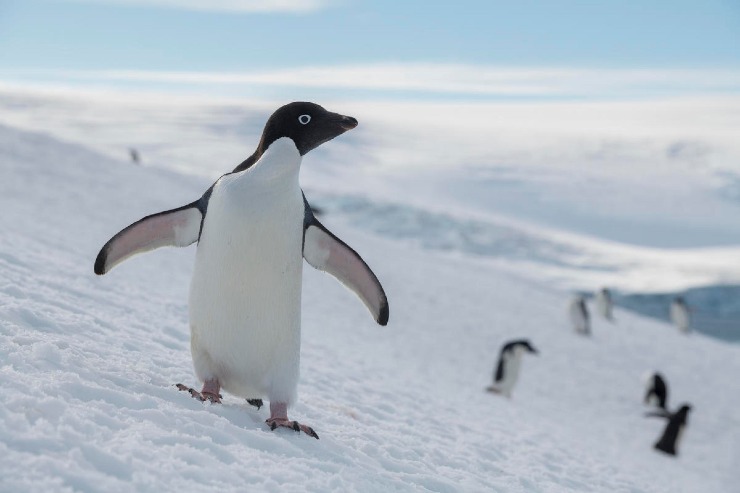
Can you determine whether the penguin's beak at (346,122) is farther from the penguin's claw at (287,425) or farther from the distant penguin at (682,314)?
the distant penguin at (682,314)

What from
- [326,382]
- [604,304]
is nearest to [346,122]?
[326,382]

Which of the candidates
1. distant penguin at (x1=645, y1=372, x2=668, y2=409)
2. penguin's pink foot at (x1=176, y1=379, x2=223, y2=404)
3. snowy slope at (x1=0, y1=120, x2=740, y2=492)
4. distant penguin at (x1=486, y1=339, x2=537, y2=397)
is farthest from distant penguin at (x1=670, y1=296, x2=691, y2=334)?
penguin's pink foot at (x1=176, y1=379, x2=223, y2=404)

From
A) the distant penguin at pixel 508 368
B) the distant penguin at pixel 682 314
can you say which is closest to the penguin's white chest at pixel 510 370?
the distant penguin at pixel 508 368

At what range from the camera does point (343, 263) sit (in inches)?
125

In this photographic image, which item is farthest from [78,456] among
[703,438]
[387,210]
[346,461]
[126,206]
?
[387,210]

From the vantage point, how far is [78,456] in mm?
2082

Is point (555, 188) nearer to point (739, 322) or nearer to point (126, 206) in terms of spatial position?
point (739, 322)

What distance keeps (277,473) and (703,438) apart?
8.77 m

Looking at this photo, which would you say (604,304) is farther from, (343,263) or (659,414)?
(343,263)

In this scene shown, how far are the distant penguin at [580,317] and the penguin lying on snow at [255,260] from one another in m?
10.6

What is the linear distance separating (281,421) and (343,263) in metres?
0.63

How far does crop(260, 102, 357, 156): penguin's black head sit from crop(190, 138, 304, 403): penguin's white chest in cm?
4

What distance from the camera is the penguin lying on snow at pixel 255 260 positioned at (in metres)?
2.87

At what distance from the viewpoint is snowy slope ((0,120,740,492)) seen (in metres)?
2.32
